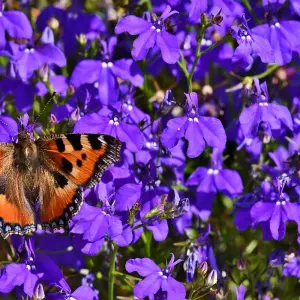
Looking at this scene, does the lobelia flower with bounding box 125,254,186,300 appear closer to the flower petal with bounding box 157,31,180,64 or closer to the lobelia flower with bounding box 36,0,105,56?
the flower petal with bounding box 157,31,180,64

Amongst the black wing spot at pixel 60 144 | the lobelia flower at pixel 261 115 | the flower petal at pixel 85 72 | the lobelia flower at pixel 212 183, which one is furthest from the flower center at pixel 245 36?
the black wing spot at pixel 60 144

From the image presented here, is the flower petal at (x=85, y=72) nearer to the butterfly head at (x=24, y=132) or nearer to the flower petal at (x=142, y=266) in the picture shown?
the butterfly head at (x=24, y=132)

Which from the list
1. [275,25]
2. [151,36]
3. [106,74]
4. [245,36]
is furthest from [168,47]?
[275,25]

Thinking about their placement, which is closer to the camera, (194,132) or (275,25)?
(194,132)

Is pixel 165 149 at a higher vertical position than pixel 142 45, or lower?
lower

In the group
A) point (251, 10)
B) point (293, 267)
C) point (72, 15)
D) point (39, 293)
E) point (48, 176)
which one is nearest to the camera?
point (39, 293)

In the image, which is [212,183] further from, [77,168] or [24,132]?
[24,132]
